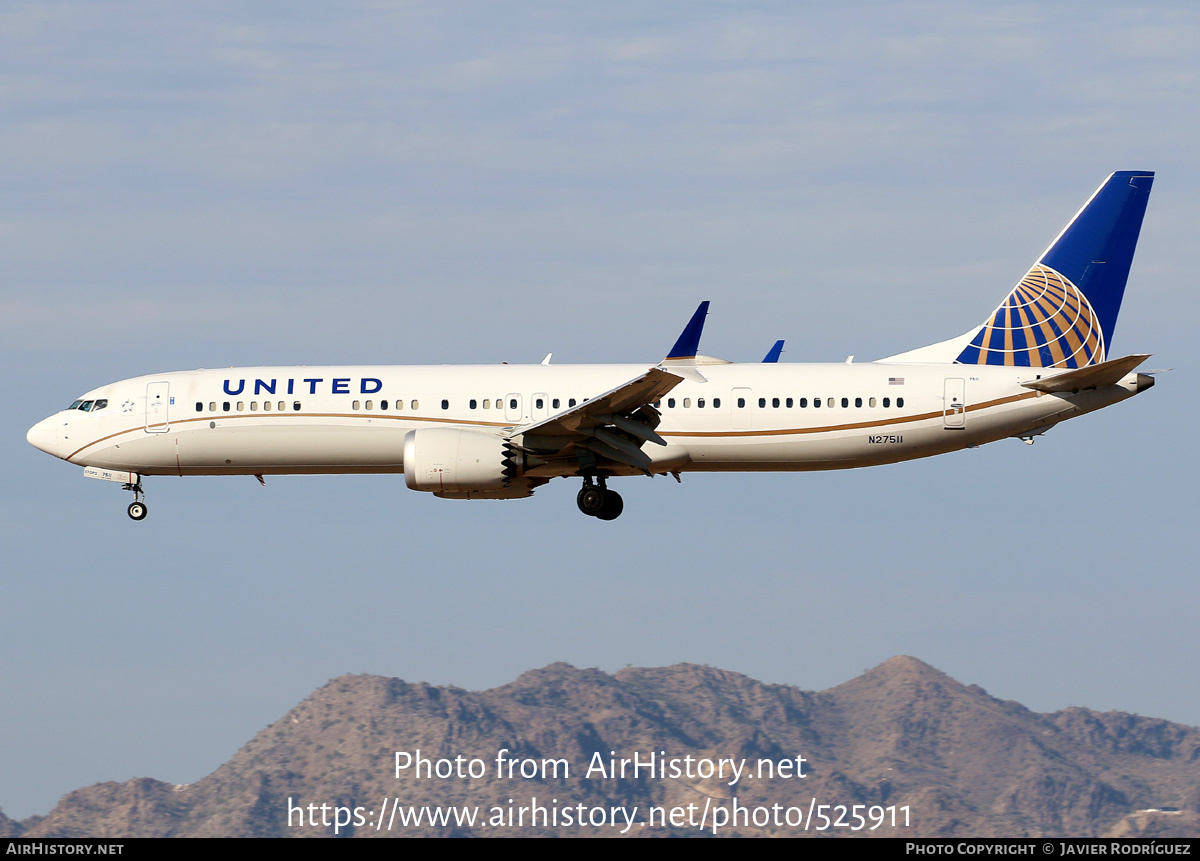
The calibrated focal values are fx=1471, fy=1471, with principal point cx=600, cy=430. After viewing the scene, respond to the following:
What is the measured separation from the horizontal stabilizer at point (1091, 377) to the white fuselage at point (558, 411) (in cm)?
24

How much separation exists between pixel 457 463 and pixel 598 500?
4429mm

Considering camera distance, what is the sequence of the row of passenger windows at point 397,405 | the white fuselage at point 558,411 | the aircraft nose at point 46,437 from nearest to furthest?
the white fuselage at point 558,411 < the row of passenger windows at point 397,405 < the aircraft nose at point 46,437

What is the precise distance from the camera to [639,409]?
38.2 m

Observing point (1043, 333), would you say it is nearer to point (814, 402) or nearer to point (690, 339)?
point (814, 402)

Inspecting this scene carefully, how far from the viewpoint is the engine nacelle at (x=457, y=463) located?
37875 mm

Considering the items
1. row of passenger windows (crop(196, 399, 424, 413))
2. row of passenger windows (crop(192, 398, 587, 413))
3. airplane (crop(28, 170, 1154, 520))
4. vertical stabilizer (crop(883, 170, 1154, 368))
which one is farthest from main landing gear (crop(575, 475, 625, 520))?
vertical stabilizer (crop(883, 170, 1154, 368))

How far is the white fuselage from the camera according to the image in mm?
39188

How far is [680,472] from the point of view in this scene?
40562mm

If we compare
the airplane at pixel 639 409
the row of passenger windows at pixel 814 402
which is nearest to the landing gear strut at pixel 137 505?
the airplane at pixel 639 409

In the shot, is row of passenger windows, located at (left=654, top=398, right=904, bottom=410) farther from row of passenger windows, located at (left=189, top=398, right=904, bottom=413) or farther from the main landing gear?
the main landing gear

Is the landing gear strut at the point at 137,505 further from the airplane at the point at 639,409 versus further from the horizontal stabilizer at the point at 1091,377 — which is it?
the horizontal stabilizer at the point at 1091,377
